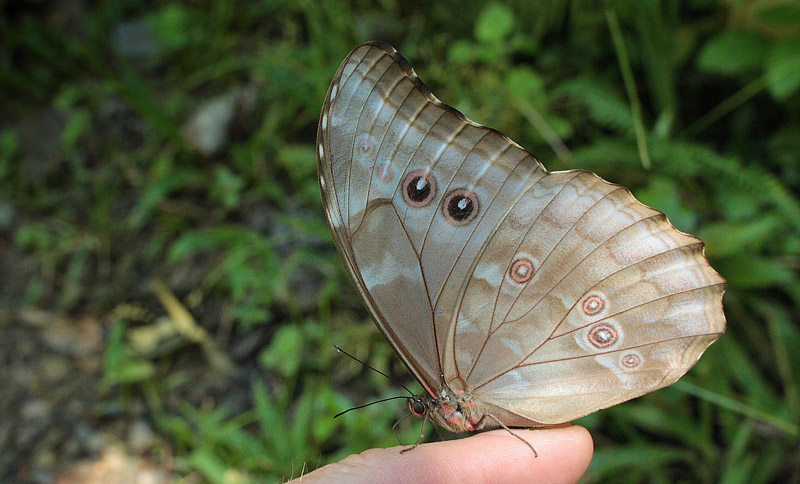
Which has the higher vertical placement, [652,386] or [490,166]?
[490,166]

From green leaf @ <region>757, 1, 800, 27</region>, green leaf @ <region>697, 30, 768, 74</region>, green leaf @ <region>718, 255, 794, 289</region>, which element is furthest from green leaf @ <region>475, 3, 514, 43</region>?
green leaf @ <region>718, 255, 794, 289</region>

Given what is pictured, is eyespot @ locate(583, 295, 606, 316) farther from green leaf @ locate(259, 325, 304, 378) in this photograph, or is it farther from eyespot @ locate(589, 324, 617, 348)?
green leaf @ locate(259, 325, 304, 378)

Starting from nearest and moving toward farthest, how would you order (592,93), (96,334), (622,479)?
(622,479) → (592,93) → (96,334)

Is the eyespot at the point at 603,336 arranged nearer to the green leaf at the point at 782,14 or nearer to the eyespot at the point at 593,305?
the eyespot at the point at 593,305

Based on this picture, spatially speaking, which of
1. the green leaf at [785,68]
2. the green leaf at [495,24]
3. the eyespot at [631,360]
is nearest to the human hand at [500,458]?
the eyespot at [631,360]

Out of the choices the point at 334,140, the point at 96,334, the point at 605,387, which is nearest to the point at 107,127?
the point at 96,334

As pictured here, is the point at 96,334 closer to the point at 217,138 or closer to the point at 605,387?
the point at 217,138
